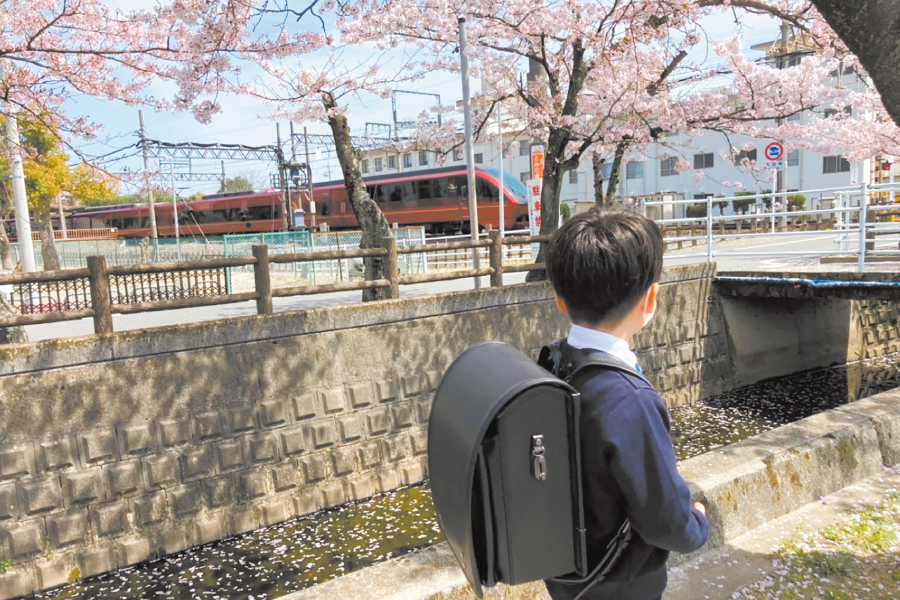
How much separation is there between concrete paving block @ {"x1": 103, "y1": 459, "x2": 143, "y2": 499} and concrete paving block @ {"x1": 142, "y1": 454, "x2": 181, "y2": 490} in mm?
67

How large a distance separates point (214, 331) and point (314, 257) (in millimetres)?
1286

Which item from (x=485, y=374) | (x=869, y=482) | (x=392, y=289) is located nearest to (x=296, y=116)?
(x=392, y=289)

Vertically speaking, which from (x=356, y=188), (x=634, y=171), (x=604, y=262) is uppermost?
(x=634, y=171)

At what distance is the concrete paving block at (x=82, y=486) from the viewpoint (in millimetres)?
5434

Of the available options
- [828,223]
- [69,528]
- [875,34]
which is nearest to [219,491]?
[69,528]

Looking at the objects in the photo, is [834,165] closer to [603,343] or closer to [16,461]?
[16,461]

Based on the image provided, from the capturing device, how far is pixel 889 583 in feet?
8.79

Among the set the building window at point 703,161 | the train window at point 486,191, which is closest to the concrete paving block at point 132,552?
the train window at point 486,191

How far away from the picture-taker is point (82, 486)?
18.0 ft

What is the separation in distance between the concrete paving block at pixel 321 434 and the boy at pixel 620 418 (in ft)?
18.1

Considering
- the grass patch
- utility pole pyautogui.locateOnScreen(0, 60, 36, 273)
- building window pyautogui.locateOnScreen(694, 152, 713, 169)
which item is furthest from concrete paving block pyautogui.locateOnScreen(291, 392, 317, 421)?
building window pyautogui.locateOnScreen(694, 152, 713, 169)

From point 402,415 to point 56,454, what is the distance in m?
3.42

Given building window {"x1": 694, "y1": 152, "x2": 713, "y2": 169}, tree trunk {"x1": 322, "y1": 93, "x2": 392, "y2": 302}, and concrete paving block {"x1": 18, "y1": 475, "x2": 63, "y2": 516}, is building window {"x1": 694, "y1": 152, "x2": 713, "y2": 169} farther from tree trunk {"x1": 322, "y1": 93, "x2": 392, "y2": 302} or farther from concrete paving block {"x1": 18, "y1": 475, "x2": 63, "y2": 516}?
concrete paving block {"x1": 18, "y1": 475, "x2": 63, "y2": 516}

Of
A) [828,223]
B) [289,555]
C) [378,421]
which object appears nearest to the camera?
[289,555]
